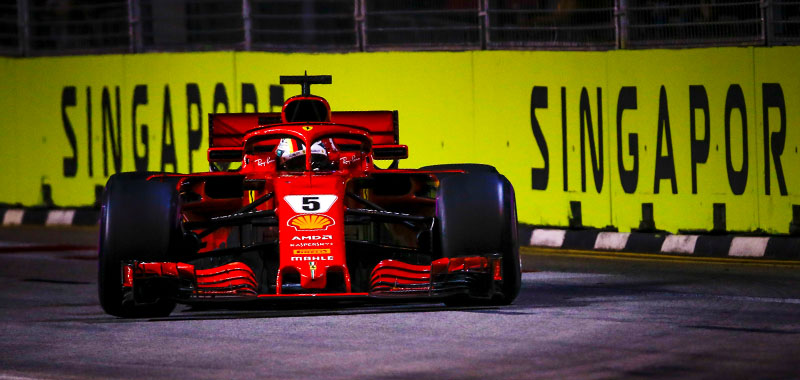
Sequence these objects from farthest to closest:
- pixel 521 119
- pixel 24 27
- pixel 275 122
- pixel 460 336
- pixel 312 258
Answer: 1. pixel 24 27
2. pixel 521 119
3. pixel 275 122
4. pixel 312 258
5. pixel 460 336

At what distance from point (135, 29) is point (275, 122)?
662 cm

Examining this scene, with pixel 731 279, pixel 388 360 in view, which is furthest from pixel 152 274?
pixel 731 279

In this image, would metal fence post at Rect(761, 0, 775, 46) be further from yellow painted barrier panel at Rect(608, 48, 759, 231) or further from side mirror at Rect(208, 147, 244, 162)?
side mirror at Rect(208, 147, 244, 162)

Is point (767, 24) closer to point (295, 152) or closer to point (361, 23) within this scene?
point (361, 23)

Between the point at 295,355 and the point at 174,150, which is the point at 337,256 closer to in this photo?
the point at 295,355

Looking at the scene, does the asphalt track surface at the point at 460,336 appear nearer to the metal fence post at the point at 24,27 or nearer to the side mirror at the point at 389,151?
the side mirror at the point at 389,151

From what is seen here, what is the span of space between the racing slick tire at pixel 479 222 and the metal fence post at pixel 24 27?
10.9 meters

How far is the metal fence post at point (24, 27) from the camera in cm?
1993

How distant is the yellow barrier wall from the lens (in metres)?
14.2

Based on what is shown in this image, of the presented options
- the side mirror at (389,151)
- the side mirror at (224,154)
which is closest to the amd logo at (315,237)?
the side mirror at (224,154)

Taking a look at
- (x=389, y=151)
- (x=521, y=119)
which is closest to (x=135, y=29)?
(x=521, y=119)

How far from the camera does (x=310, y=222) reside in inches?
396

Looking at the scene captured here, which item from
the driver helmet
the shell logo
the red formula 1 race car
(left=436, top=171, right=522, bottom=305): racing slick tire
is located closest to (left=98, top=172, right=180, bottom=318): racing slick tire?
the red formula 1 race car

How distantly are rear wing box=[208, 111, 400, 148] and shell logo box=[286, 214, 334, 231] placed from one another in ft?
9.18
